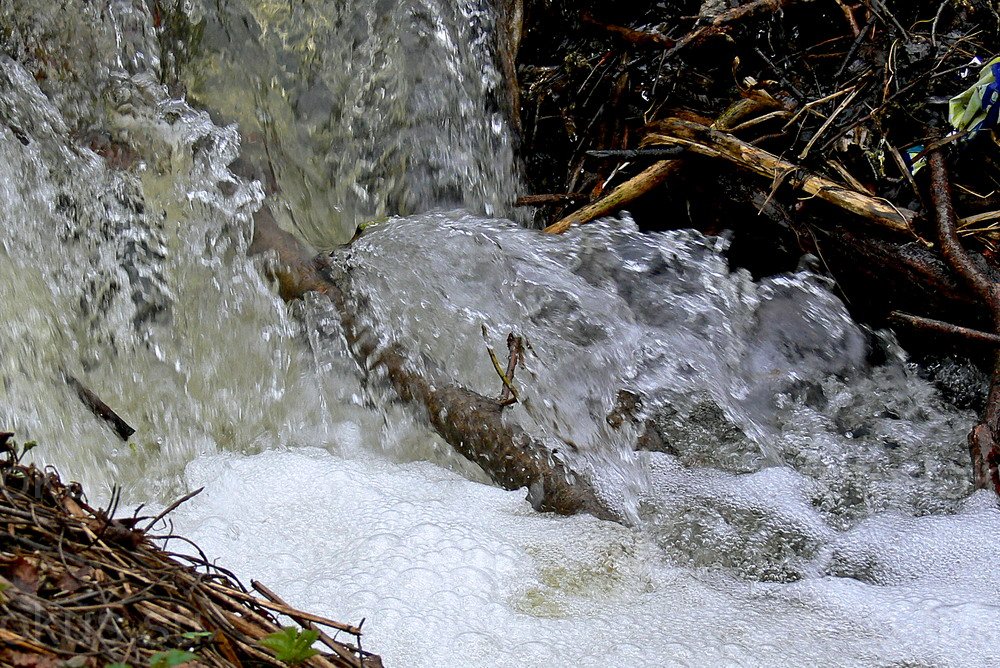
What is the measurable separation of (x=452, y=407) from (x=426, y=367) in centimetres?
19

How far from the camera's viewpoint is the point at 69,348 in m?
2.70

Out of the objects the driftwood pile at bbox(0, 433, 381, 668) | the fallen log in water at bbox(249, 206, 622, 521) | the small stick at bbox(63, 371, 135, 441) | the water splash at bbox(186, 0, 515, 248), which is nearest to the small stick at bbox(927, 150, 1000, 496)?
the fallen log in water at bbox(249, 206, 622, 521)

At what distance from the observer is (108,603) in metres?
1.13

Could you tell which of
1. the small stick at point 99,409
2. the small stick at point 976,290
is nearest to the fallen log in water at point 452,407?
the small stick at point 99,409

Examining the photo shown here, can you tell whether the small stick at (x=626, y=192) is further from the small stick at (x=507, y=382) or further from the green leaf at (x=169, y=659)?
the green leaf at (x=169, y=659)

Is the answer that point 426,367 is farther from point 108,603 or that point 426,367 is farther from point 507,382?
point 108,603

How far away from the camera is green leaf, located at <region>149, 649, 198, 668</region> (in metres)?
1.05

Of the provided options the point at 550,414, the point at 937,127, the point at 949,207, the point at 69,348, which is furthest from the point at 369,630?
the point at 937,127

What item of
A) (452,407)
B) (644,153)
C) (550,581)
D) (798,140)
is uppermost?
(798,140)

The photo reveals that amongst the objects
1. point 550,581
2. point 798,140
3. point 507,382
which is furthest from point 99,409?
point 798,140

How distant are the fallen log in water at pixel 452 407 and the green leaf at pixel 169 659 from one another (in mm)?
1379

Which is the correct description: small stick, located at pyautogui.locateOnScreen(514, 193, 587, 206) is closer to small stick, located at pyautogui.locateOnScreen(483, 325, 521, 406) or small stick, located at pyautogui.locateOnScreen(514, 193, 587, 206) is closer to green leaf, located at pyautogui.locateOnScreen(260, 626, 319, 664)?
small stick, located at pyautogui.locateOnScreen(483, 325, 521, 406)

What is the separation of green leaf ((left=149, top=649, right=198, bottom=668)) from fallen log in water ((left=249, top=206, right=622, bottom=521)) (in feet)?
4.52

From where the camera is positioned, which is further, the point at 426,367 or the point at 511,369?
the point at 426,367
